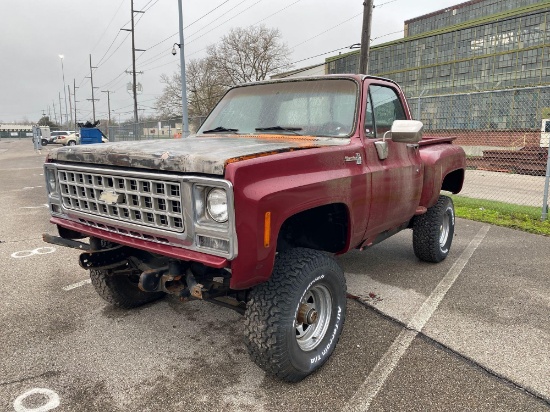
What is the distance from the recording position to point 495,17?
21.2m

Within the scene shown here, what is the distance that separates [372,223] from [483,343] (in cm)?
121

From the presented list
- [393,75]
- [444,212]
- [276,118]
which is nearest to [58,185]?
[276,118]

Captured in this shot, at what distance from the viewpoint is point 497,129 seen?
17141 millimetres

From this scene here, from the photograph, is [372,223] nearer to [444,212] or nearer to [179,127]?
[444,212]

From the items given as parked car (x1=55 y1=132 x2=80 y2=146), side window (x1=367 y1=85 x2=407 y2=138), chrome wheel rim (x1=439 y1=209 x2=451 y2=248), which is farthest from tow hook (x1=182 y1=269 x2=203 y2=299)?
parked car (x1=55 y1=132 x2=80 y2=146)

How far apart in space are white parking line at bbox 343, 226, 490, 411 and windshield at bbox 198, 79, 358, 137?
5.44ft

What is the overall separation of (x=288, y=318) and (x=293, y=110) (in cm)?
185

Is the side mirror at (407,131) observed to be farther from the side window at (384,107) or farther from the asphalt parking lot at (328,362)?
the asphalt parking lot at (328,362)

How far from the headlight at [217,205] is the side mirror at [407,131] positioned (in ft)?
5.33

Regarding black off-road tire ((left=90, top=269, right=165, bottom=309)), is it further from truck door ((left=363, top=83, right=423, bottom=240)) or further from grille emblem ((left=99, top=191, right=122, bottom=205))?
truck door ((left=363, top=83, right=423, bottom=240))

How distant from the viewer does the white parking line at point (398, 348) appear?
255 cm

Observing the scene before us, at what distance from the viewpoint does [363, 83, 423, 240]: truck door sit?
340 cm

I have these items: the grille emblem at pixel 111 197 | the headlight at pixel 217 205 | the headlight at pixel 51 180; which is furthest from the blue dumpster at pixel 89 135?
the headlight at pixel 217 205

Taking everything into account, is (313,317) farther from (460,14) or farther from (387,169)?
(460,14)
